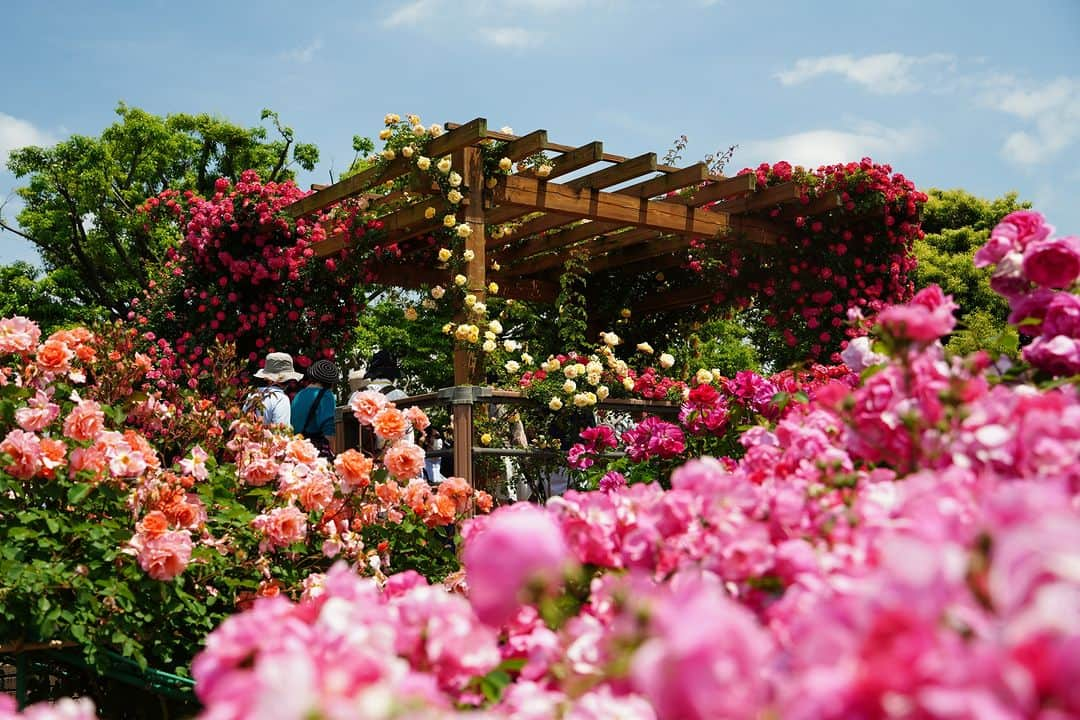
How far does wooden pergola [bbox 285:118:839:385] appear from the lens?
21.1 feet

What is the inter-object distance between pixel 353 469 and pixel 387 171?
407 cm

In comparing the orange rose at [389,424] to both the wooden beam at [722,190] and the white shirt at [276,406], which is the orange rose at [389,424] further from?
the wooden beam at [722,190]

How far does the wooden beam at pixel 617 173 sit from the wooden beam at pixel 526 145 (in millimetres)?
618

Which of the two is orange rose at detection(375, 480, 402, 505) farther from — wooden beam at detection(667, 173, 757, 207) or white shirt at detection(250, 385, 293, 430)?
wooden beam at detection(667, 173, 757, 207)

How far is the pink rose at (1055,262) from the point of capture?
5.25ft

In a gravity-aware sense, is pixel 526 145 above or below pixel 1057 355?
above

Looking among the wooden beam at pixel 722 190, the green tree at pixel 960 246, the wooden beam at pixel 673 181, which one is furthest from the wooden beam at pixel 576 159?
the green tree at pixel 960 246

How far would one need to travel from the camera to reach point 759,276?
8367mm

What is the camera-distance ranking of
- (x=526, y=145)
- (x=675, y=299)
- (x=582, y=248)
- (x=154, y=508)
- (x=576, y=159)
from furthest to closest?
(x=675, y=299) < (x=582, y=248) < (x=576, y=159) < (x=526, y=145) < (x=154, y=508)

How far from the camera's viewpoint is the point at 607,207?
695cm

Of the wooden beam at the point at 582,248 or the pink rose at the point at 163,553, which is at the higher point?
the wooden beam at the point at 582,248

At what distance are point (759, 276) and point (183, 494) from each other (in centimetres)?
632

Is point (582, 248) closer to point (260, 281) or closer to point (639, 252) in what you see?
point (639, 252)

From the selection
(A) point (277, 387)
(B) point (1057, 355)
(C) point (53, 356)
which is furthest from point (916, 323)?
(A) point (277, 387)
